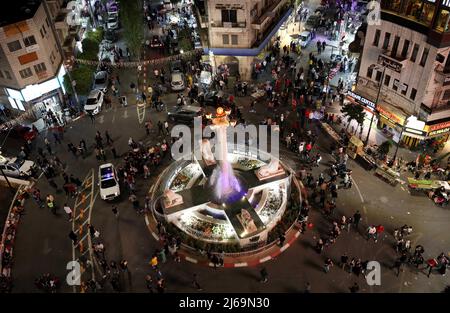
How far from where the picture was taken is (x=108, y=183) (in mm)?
37969

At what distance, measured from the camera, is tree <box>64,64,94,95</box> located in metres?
51.4

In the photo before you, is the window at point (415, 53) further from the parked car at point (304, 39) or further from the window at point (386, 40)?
the parked car at point (304, 39)

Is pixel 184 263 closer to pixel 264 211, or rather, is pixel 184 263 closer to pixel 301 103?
pixel 264 211

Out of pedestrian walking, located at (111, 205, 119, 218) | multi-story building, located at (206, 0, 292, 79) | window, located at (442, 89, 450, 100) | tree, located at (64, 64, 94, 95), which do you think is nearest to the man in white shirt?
pedestrian walking, located at (111, 205, 119, 218)

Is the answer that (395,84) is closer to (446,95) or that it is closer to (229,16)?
(446,95)

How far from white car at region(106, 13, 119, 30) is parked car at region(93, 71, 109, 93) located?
1636cm

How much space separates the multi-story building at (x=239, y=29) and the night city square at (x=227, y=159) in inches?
7.2

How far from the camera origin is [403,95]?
40.3m

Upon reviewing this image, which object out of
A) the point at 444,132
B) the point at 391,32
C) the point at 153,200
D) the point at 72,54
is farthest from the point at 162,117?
the point at 444,132

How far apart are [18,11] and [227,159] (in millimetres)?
29716

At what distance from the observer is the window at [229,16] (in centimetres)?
4944

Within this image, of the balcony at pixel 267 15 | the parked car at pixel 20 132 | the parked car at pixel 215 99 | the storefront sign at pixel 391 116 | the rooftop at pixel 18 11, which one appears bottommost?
the parked car at pixel 20 132

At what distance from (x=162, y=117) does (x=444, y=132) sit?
2969 cm

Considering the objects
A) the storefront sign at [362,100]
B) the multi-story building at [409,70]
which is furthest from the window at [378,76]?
the storefront sign at [362,100]
